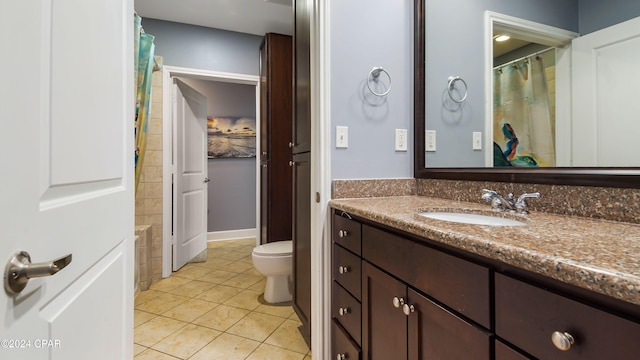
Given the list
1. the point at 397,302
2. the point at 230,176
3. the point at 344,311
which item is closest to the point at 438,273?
the point at 397,302

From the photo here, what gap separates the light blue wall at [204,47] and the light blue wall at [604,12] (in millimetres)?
2930

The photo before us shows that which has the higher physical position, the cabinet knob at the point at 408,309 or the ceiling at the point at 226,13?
the ceiling at the point at 226,13

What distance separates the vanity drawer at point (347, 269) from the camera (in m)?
1.15

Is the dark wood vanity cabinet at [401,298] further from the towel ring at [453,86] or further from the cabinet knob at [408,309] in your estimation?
the towel ring at [453,86]

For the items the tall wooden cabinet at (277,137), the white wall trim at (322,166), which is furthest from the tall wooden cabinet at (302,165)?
the tall wooden cabinet at (277,137)

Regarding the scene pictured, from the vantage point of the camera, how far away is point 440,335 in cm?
72

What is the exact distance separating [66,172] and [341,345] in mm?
1197

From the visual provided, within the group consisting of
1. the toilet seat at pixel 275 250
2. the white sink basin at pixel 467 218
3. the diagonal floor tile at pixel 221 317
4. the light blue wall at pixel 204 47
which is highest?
the light blue wall at pixel 204 47

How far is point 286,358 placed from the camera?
5.18ft

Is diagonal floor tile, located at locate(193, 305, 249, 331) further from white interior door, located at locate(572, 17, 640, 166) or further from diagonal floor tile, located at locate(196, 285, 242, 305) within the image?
white interior door, located at locate(572, 17, 640, 166)

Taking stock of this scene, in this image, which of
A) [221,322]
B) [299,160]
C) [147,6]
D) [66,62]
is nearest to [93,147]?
[66,62]

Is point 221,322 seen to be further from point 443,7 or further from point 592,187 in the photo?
point 443,7

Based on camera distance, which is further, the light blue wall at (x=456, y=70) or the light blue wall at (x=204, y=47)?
the light blue wall at (x=204, y=47)

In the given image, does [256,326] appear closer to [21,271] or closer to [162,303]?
[162,303]
